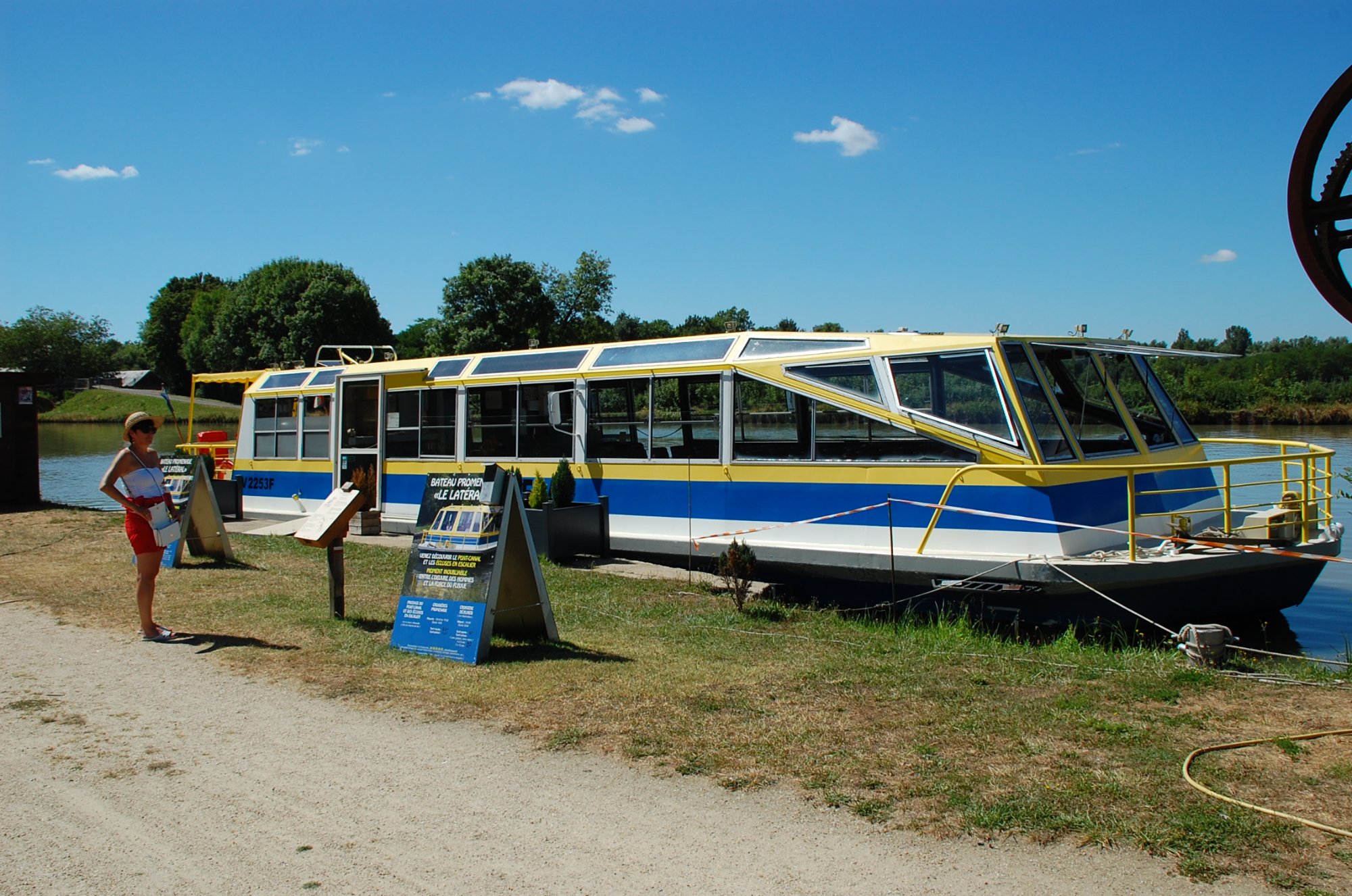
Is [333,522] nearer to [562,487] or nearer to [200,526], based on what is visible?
[562,487]

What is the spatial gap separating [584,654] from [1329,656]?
7610mm

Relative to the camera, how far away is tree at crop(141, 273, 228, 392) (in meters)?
93.9

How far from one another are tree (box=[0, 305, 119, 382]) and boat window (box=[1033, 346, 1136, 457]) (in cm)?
10677

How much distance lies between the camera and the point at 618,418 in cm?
1261

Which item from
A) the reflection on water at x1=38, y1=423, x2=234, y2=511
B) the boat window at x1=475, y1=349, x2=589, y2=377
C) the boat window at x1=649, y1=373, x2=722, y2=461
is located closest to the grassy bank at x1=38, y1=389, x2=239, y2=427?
the reflection on water at x1=38, y1=423, x2=234, y2=511

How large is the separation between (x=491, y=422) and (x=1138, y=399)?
8.43 meters

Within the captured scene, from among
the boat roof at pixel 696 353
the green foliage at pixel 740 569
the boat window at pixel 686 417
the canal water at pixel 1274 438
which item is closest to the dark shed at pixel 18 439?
the canal water at pixel 1274 438

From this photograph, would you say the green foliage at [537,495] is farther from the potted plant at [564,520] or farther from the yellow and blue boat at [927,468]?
the yellow and blue boat at [927,468]

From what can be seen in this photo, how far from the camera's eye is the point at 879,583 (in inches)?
383

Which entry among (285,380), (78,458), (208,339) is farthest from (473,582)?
(208,339)

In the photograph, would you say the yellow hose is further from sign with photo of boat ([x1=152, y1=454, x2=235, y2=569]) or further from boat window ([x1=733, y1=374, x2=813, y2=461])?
sign with photo of boat ([x1=152, y1=454, x2=235, y2=569])

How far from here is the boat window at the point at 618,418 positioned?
1229 cm

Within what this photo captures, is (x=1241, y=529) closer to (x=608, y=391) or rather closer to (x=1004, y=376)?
(x=1004, y=376)

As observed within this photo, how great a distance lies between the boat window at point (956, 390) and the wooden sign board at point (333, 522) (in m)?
5.25
